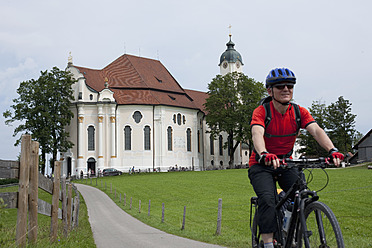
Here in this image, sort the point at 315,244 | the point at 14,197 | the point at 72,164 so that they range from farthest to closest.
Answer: the point at 72,164
the point at 14,197
the point at 315,244

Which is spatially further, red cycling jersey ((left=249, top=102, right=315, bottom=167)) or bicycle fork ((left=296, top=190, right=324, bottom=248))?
red cycling jersey ((left=249, top=102, right=315, bottom=167))

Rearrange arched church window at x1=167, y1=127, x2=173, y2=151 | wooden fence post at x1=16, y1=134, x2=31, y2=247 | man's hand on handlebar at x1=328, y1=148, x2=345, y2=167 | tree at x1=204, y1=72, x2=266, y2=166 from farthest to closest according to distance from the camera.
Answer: arched church window at x1=167, y1=127, x2=173, y2=151, tree at x1=204, y1=72, x2=266, y2=166, wooden fence post at x1=16, y1=134, x2=31, y2=247, man's hand on handlebar at x1=328, y1=148, x2=345, y2=167

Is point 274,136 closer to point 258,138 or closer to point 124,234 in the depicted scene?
point 258,138

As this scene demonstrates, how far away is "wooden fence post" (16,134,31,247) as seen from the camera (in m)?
5.56

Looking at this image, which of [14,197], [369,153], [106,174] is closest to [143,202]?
[14,197]

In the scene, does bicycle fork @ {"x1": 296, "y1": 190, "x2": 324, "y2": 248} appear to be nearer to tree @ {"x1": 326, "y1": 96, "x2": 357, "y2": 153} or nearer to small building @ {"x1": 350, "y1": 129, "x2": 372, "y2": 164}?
small building @ {"x1": 350, "y1": 129, "x2": 372, "y2": 164}

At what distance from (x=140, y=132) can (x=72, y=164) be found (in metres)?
10.9

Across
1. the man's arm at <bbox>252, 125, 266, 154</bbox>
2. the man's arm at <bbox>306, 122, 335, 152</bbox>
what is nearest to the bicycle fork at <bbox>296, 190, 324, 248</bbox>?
the man's arm at <bbox>252, 125, 266, 154</bbox>

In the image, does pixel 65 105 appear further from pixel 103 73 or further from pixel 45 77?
pixel 103 73

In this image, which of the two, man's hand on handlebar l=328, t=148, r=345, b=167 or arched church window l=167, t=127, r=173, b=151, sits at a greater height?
arched church window l=167, t=127, r=173, b=151

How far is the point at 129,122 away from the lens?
66.1 m

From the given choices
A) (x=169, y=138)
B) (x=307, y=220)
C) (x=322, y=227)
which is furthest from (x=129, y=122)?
(x=322, y=227)

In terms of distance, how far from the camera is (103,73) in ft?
232

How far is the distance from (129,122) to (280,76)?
61755 millimetres
